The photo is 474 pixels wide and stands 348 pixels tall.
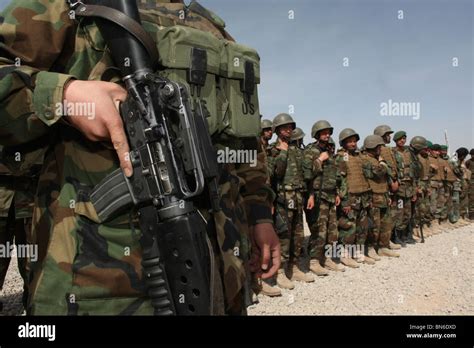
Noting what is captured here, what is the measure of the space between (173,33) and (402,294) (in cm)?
535

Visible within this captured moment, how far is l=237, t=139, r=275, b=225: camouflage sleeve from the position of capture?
5.99ft

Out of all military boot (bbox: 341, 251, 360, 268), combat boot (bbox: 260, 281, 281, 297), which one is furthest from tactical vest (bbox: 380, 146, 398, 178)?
combat boot (bbox: 260, 281, 281, 297)

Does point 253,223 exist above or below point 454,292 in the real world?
above

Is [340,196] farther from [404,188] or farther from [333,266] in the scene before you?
[404,188]

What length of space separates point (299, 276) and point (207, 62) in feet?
17.9

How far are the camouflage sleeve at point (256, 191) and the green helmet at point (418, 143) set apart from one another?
1025 cm

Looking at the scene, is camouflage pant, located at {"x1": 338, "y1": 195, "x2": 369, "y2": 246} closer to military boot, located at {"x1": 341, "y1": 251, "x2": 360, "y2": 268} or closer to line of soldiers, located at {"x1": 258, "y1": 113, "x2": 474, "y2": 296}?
line of soldiers, located at {"x1": 258, "y1": 113, "x2": 474, "y2": 296}

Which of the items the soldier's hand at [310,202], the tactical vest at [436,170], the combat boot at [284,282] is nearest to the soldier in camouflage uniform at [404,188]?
the tactical vest at [436,170]

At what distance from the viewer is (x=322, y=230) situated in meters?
6.98

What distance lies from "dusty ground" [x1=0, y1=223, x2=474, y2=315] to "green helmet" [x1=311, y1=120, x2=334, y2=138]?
104 inches

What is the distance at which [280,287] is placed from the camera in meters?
5.94

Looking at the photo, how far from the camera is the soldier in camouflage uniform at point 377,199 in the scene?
7.87 metres
